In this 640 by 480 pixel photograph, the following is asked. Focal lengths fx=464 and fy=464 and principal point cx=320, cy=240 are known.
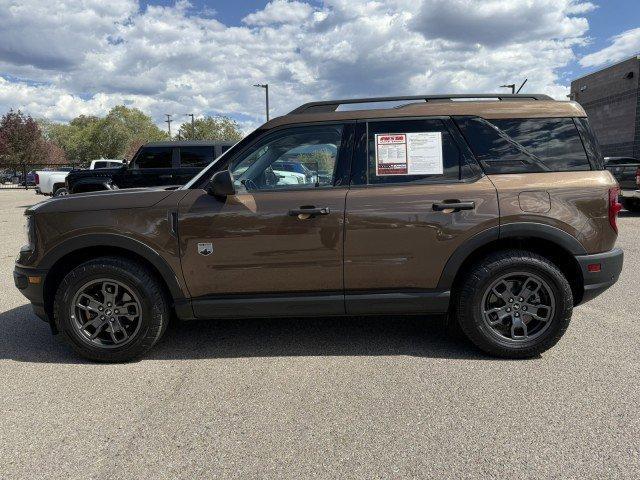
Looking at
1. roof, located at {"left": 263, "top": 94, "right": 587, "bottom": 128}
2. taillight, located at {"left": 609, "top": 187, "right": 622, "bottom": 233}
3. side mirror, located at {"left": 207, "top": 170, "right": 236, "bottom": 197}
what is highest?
roof, located at {"left": 263, "top": 94, "right": 587, "bottom": 128}

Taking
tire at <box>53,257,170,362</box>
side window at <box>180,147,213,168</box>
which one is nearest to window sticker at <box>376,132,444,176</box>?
tire at <box>53,257,170,362</box>

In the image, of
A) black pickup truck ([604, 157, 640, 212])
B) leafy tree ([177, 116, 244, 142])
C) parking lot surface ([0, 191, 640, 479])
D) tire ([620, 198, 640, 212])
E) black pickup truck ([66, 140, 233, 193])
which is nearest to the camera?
parking lot surface ([0, 191, 640, 479])

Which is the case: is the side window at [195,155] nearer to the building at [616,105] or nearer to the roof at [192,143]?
the roof at [192,143]

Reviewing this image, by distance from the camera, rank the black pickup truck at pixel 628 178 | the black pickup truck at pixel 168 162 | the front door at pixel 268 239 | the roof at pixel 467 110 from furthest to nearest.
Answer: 1. the black pickup truck at pixel 168 162
2. the black pickup truck at pixel 628 178
3. the roof at pixel 467 110
4. the front door at pixel 268 239

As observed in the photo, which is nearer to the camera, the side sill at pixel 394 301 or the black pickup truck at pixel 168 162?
the side sill at pixel 394 301

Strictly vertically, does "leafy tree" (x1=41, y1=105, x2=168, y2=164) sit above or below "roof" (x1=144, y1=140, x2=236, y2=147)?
above

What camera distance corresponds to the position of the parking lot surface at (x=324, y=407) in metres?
2.34

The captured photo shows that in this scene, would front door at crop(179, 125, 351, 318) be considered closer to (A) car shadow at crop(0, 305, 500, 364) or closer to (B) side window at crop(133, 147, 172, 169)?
(A) car shadow at crop(0, 305, 500, 364)

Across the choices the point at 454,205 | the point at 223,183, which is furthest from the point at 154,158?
the point at 454,205

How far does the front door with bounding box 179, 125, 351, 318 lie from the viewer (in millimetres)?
3340

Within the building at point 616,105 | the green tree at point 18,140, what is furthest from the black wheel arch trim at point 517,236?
the green tree at point 18,140

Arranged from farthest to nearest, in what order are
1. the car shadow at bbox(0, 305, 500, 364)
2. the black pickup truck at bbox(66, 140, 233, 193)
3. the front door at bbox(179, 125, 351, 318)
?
the black pickup truck at bbox(66, 140, 233, 193)
the car shadow at bbox(0, 305, 500, 364)
the front door at bbox(179, 125, 351, 318)

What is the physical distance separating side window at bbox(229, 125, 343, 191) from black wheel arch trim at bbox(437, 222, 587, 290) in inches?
43.8

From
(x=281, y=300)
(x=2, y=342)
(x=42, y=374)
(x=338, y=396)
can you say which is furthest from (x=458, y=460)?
(x=2, y=342)
